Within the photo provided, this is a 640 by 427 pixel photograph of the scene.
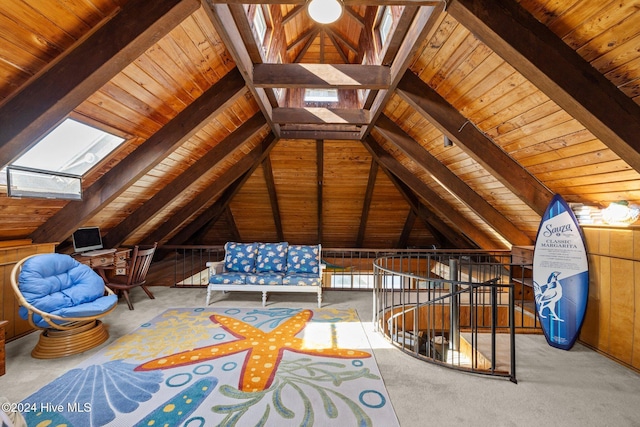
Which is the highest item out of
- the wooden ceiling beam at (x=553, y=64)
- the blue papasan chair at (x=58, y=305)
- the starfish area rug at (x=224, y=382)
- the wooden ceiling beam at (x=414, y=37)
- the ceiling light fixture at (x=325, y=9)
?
the wooden ceiling beam at (x=414, y=37)

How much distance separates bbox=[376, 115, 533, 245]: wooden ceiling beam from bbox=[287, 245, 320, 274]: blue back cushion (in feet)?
6.98

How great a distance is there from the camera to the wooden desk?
4.10 m

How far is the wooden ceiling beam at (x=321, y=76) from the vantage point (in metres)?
2.84

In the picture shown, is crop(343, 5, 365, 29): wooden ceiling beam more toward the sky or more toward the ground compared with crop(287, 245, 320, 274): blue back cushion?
more toward the sky

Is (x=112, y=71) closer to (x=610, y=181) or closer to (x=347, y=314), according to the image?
(x=347, y=314)

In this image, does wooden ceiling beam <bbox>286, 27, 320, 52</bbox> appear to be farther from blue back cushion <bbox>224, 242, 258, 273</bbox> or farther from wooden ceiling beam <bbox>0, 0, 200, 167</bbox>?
blue back cushion <bbox>224, 242, 258, 273</bbox>

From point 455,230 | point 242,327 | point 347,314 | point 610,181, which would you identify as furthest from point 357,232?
point 610,181

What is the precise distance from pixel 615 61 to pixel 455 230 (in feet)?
18.5

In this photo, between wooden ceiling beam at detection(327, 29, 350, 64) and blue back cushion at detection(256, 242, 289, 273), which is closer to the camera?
wooden ceiling beam at detection(327, 29, 350, 64)

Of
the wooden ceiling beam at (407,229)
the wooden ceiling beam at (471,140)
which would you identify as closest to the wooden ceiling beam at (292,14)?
the wooden ceiling beam at (471,140)

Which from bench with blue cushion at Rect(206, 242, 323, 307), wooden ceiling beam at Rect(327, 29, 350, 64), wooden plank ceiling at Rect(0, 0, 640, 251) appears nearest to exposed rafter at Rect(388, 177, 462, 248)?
wooden plank ceiling at Rect(0, 0, 640, 251)

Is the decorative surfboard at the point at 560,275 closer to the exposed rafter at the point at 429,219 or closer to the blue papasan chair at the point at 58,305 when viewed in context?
the exposed rafter at the point at 429,219

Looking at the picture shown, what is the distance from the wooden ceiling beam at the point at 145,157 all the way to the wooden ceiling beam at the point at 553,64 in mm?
2255

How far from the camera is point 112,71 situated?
2035mm
